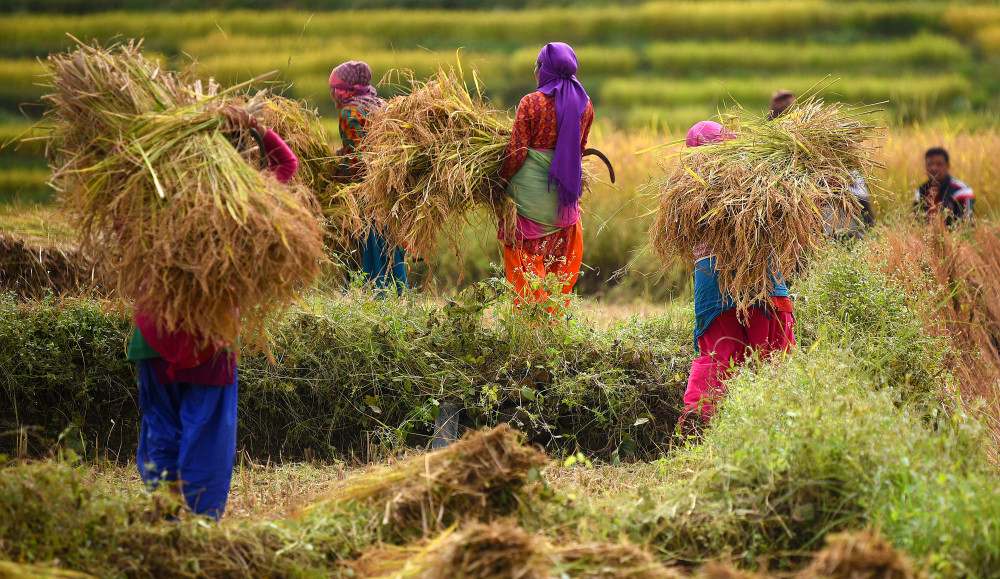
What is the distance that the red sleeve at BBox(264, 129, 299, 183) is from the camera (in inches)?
143

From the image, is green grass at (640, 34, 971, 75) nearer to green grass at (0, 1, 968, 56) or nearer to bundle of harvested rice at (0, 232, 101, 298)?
green grass at (0, 1, 968, 56)

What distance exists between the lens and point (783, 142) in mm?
4582

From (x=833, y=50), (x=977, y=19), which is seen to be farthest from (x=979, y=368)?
(x=977, y=19)

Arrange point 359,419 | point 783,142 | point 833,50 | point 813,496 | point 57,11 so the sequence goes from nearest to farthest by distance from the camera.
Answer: point 813,496 → point 783,142 → point 359,419 → point 57,11 → point 833,50

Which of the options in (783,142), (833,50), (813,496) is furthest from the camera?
(833,50)

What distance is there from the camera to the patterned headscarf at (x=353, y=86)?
6.08 metres

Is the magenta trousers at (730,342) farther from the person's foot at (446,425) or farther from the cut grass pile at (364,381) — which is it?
the person's foot at (446,425)

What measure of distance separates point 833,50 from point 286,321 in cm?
1212

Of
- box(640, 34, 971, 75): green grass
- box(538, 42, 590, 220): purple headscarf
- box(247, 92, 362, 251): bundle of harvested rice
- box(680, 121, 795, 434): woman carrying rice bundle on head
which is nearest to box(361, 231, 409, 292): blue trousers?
box(247, 92, 362, 251): bundle of harvested rice

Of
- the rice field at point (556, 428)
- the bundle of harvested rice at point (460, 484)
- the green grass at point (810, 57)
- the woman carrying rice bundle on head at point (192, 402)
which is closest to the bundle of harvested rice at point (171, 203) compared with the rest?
the woman carrying rice bundle on head at point (192, 402)

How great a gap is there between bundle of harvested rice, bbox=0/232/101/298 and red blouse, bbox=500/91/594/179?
2.32 m

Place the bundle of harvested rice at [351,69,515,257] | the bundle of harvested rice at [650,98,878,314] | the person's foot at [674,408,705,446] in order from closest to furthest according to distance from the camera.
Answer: the bundle of harvested rice at [650,98,878,314], the person's foot at [674,408,705,446], the bundle of harvested rice at [351,69,515,257]

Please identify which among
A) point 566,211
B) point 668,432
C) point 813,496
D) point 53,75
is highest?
point 53,75

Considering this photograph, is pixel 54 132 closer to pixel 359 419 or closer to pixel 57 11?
pixel 359 419
